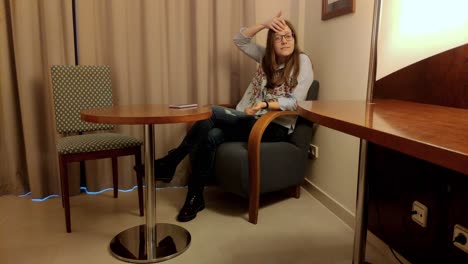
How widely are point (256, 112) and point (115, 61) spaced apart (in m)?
1.06

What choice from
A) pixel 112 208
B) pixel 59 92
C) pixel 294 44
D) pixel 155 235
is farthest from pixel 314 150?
pixel 59 92

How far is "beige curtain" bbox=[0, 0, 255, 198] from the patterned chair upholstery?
0.17m

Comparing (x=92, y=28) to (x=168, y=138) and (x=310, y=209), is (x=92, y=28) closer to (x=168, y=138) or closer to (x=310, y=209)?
(x=168, y=138)

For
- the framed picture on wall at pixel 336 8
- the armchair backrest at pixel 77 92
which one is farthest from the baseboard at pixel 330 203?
the armchair backrest at pixel 77 92

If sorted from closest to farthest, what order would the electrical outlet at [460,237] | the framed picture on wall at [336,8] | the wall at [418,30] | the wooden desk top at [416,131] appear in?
the wooden desk top at [416,131] → the electrical outlet at [460,237] → the wall at [418,30] → the framed picture on wall at [336,8]

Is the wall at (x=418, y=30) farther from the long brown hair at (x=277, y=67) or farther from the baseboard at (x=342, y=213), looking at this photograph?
the baseboard at (x=342, y=213)

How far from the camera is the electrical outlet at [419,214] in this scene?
133 cm

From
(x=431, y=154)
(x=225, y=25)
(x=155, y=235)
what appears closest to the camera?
(x=431, y=154)

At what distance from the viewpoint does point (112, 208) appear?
2.29 m

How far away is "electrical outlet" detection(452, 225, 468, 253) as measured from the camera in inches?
45.1

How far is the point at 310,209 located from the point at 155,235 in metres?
1.00

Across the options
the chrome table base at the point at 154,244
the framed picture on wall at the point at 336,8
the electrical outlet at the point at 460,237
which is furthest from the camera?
the framed picture on wall at the point at 336,8

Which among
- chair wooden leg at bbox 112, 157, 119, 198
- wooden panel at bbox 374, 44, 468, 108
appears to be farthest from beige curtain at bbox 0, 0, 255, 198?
wooden panel at bbox 374, 44, 468, 108

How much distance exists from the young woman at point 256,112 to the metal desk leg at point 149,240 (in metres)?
0.25
